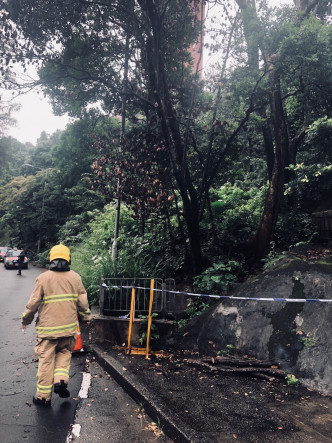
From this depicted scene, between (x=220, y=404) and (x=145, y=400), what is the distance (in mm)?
867

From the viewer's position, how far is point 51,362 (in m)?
3.99

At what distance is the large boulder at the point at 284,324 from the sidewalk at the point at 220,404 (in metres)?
0.43

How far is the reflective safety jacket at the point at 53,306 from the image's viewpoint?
407 centimetres

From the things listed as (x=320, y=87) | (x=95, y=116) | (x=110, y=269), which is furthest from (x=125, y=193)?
(x=320, y=87)

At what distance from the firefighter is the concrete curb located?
83 cm

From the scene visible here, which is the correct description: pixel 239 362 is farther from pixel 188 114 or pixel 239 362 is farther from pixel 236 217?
pixel 188 114

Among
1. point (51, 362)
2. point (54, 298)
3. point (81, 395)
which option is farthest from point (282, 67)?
point (81, 395)

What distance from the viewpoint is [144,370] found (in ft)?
16.4

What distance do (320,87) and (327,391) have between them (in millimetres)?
7091

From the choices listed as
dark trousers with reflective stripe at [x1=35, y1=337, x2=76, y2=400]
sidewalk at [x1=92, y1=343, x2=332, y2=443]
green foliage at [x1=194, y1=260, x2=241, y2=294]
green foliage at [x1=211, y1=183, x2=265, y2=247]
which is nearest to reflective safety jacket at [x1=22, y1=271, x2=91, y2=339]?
dark trousers with reflective stripe at [x1=35, y1=337, x2=76, y2=400]

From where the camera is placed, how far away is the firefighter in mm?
3951

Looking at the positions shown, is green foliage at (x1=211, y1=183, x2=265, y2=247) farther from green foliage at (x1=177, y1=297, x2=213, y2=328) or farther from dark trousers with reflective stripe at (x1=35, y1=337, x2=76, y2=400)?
dark trousers with reflective stripe at (x1=35, y1=337, x2=76, y2=400)

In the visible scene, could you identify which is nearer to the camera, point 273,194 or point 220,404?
point 220,404

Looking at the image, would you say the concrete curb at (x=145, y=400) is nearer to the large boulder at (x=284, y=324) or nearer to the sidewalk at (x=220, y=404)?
the sidewalk at (x=220, y=404)
